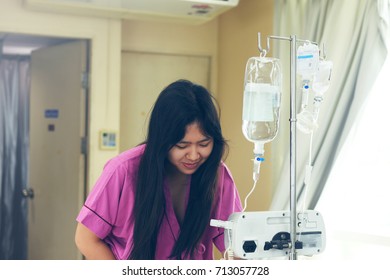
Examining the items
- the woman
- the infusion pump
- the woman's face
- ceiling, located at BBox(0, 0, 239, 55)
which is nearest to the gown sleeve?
the woman

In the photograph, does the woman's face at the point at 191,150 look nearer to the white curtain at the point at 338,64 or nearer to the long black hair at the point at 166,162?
the long black hair at the point at 166,162

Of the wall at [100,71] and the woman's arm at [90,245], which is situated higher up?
the wall at [100,71]

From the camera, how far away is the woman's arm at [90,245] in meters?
1.91

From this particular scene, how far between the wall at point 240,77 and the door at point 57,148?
1.01 metres

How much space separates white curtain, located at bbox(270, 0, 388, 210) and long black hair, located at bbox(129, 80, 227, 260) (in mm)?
1037

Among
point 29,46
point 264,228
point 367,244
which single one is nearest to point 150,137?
point 264,228

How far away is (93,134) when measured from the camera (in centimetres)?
364

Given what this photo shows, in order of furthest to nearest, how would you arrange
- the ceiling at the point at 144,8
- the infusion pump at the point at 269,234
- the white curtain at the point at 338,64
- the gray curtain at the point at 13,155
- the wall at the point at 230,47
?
the gray curtain at the point at 13,155
the wall at the point at 230,47
the ceiling at the point at 144,8
the white curtain at the point at 338,64
the infusion pump at the point at 269,234

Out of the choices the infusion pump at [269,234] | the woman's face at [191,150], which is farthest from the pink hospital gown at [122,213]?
the infusion pump at [269,234]

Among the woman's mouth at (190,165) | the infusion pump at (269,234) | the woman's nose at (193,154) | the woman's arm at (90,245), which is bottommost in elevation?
the woman's arm at (90,245)

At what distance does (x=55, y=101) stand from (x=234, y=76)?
50.3 inches

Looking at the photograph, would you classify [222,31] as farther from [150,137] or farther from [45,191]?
[150,137]

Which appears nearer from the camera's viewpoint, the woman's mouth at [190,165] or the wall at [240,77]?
the woman's mouth at [190,165]

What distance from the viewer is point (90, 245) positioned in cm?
192
